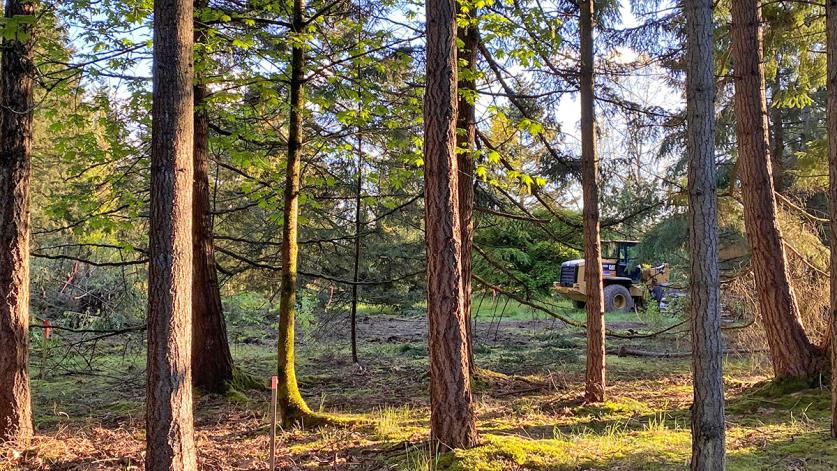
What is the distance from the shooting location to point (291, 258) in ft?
19.6

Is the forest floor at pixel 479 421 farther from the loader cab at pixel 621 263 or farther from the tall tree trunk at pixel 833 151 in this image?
the loader cab at pixel 621 263

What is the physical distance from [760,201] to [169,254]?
19.9 feet

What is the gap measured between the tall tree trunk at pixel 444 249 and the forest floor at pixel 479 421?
11.8 inches

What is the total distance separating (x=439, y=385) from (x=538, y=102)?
503 cm

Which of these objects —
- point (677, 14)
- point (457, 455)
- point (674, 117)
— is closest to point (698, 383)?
point (457, 455)

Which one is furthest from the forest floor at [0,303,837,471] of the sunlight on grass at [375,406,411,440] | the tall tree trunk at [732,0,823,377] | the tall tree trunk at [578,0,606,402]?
the tall tree trunk at [732,0,823,377]

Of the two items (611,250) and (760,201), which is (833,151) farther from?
(611,250)

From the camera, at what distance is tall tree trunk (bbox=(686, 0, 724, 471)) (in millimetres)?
3164

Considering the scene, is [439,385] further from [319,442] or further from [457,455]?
[319,442]

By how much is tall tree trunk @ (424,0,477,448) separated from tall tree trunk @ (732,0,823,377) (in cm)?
399

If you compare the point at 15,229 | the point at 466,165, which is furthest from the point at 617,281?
the point at 15,229

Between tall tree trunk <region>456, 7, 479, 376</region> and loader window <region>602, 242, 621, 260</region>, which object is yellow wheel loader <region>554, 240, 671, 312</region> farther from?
tall tree trunk <region>456, 7, 479, 376</region>

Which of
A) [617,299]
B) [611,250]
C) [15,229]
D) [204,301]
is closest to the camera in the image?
[15,229]

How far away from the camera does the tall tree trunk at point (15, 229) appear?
5129mm
